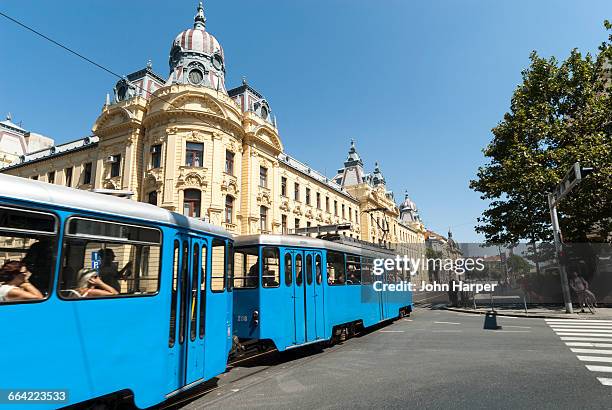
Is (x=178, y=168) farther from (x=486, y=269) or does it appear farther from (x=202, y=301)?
(x=486, y=269)

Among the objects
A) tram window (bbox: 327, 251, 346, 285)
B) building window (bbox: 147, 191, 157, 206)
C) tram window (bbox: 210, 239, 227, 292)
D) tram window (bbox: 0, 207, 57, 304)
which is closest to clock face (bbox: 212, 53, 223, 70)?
building window (bbox: 147, 191, 157, 206)

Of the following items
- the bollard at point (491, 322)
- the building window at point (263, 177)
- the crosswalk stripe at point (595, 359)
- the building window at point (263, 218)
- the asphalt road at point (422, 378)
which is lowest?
the crosswalk stripe at point (595, 359)

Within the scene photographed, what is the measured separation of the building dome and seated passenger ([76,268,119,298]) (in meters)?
24.3

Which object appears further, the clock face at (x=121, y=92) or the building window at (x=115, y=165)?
the clock face at (x=121, y=92)

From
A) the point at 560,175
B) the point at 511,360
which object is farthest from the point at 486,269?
the point at 511,360

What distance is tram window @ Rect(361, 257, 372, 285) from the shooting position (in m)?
13.1

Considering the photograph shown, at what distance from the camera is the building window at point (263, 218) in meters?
30.3

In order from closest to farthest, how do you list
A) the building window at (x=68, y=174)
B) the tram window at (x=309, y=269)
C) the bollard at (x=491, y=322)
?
the tram window at (x=309, y=269), the bollard at (x=491, y=322), the building window at (x=68, y=174)

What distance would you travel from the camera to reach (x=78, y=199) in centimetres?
454

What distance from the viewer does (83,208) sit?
179 inches

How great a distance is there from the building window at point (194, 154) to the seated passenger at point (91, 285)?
21.6 metres

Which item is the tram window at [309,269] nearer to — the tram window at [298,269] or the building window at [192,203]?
the tram window at [298,269]

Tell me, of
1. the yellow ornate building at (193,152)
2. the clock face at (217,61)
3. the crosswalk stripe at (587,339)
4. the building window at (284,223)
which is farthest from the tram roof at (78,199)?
the building window at (284,223)

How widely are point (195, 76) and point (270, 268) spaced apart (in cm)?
2278
